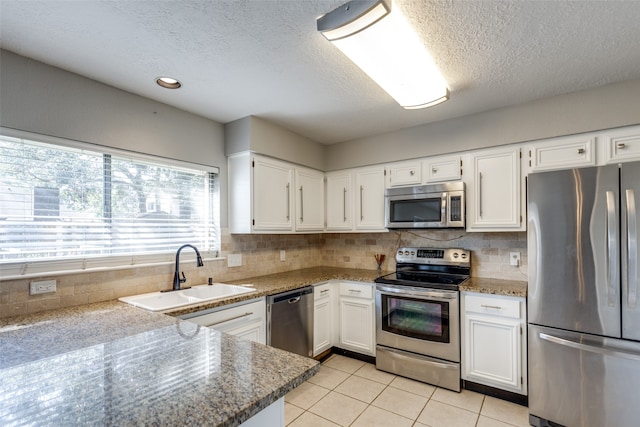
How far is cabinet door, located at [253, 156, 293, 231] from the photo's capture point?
280cm

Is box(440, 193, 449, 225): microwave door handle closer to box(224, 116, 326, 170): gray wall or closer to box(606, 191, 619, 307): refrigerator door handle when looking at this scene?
box(606, 191, 619, 307): refrigerator door handle

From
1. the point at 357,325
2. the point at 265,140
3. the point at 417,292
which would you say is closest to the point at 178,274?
the point at 265,140

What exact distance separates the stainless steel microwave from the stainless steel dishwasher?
1.11 metres

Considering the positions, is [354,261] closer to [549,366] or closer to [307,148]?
[307,148]

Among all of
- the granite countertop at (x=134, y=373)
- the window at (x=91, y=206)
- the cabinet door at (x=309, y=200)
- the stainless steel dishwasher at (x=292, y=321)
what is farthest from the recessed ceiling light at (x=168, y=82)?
the stainless steel dishwasher at (x=292, y=321)

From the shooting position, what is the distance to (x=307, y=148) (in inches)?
132

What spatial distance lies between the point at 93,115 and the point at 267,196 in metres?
1.40

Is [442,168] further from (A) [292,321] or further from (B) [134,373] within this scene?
(B) [134,373]

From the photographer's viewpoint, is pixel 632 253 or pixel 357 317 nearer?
pixel 632 253

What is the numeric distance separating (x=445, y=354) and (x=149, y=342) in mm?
2203

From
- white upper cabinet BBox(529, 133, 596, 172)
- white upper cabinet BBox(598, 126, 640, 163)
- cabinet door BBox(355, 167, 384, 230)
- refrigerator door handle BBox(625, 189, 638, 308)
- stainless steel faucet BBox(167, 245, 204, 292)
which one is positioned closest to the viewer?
refrigerator door handle BBox(625, 189, 638, 308)

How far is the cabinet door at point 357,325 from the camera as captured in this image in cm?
294

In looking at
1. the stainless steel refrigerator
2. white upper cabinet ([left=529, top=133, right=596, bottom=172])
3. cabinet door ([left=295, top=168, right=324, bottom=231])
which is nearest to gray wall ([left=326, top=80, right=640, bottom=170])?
→ white upper cabinet ([left=529, top=133, right=596, bottom=172])

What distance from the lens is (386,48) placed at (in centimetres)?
160
